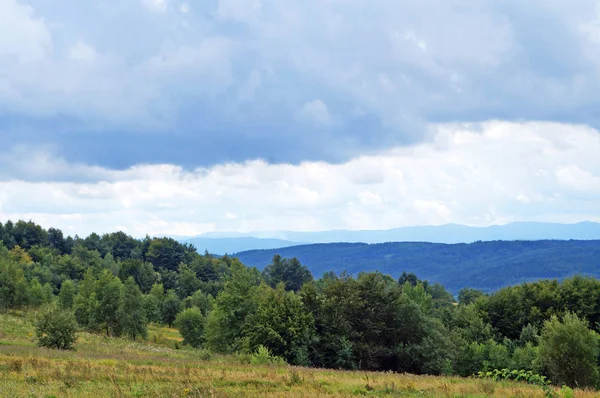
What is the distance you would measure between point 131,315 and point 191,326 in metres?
13.9

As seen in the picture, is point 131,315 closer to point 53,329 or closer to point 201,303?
point 201,303

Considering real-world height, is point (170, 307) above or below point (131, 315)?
below

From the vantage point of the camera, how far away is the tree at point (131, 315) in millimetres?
77625

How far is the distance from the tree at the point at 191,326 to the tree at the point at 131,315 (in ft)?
28.5

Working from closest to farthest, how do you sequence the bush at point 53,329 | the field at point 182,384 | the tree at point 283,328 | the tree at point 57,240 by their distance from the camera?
1. the field at point 182,384
2. the bush at point 53,329
3. the tree at point 283,328
4. the tree at point 57,240

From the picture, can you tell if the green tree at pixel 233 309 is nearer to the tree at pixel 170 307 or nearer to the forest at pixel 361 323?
the forest at pixel 361 323

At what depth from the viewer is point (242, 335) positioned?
183 ft

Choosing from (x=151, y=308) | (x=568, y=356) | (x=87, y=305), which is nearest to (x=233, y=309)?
(x=568, y=356)

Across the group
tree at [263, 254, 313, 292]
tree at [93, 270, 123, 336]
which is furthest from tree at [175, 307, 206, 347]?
tree at [263, 254, 313, 292]

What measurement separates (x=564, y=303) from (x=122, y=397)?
75.0 m

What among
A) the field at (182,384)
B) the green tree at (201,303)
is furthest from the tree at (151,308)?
the field at (182,384)

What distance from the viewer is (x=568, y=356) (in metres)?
44.3

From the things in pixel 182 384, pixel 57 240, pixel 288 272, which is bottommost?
pixel 288 272

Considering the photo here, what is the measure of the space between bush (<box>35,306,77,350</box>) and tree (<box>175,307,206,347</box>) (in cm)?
5423
